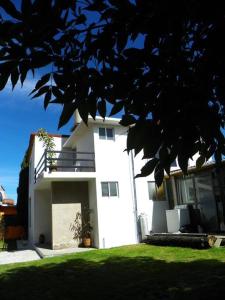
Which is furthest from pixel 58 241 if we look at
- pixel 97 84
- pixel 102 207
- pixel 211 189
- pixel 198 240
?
pixel 97 84

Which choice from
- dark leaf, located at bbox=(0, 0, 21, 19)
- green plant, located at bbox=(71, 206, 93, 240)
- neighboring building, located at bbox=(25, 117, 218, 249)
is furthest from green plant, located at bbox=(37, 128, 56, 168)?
dark leaf, located at bbox=(0, 0, 21, 19)

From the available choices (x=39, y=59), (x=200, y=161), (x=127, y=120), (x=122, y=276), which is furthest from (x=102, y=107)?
(x=122, y=276)

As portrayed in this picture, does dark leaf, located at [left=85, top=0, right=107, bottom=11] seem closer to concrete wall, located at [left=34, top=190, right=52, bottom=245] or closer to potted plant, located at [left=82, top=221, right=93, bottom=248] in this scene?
potted plant, located at [left=82, top=221, right=93, bottom=248]

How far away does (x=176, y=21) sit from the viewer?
251cm

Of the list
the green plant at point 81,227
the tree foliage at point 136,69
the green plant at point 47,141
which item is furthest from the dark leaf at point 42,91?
the green plant at point 47,141

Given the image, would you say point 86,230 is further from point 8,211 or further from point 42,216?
point 8,211

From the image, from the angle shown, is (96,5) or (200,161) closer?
(96,5)

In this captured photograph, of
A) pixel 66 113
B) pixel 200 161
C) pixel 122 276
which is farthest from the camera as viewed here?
pixel 122 276

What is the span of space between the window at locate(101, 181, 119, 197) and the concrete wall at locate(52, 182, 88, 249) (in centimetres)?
143

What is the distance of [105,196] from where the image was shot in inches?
711

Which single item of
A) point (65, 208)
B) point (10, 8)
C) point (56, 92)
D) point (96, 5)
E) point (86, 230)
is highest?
point (96, 5)

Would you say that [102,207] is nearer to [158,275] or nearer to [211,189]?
[211,189]

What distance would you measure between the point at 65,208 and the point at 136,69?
1641 centimetres

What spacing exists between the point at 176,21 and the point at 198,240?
13.1 metres
